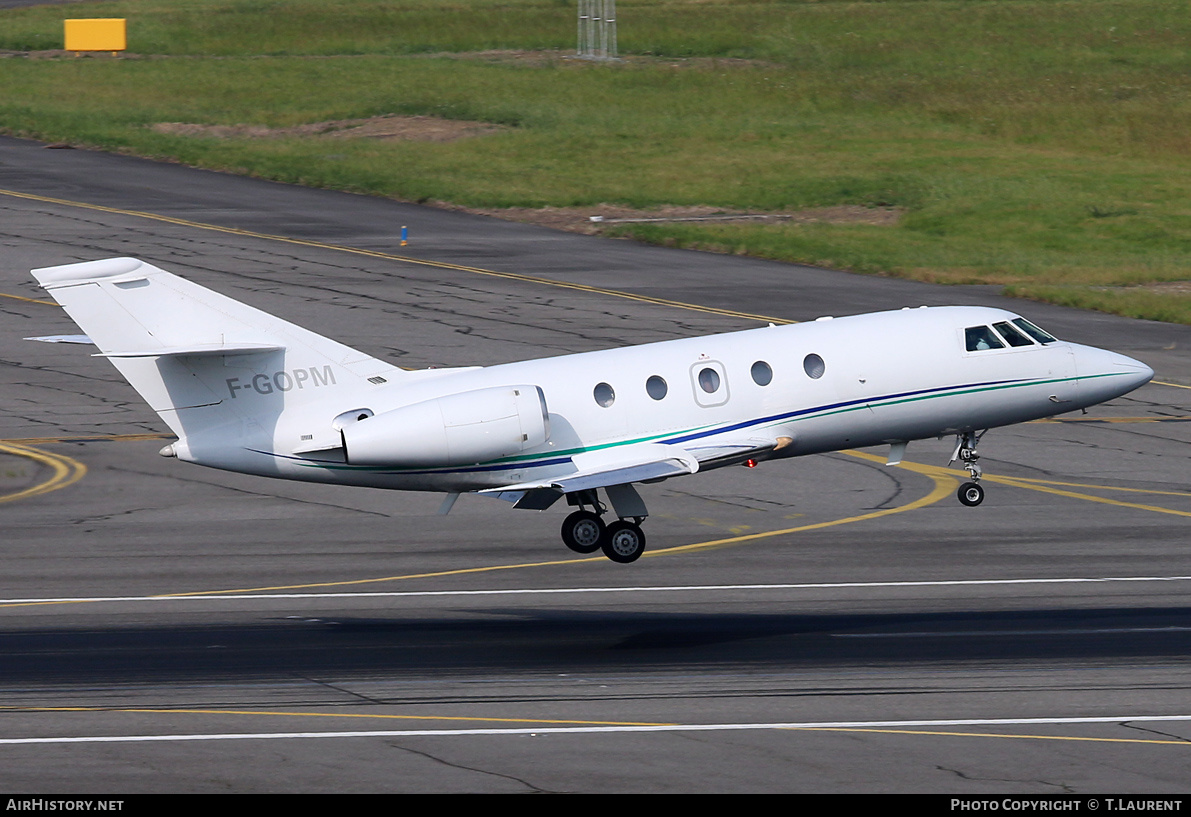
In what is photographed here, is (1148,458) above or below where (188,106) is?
below

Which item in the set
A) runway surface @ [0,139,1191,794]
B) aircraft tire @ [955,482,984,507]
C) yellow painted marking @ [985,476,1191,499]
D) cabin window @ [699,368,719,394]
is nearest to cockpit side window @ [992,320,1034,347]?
aircraft tire @ [955,482,984,507]

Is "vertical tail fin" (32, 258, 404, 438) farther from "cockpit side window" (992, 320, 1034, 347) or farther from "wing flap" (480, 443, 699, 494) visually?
"cockpit side window" (992, 320, 1034, 347)

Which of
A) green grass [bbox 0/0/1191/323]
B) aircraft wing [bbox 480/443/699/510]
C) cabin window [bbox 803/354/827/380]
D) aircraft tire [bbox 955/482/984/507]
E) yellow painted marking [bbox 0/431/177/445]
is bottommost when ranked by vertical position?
yellow painted marking [bbox 0/431/177/445]

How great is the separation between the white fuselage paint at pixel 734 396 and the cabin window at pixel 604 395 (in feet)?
0.14

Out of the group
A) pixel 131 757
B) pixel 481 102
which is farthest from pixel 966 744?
pixel 481 102

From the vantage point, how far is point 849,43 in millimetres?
102938

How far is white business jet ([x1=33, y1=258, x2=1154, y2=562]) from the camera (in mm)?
25609

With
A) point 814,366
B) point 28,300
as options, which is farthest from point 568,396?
point 28,300

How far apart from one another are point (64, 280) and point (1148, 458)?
79.3ft

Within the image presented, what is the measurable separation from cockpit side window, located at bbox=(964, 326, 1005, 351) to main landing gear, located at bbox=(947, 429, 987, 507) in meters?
1.53

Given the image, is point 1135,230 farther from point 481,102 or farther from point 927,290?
point 481,102

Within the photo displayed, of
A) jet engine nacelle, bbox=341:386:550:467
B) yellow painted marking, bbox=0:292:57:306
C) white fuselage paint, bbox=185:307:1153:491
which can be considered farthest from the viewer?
yellow painted marking, bbox=0:292:57:306

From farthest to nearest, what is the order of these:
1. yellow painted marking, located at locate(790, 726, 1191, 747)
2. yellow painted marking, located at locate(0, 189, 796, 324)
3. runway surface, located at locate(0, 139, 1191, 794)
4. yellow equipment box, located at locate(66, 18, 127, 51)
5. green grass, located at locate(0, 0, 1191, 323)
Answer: yellow equipment box, located at locate(66, 18, 127, 51) < green grass, located at locate(0, 0, 1191, 323) < yellow painted marking, located at locate(0, 189, 796, 324) < yellow painted marking, located at locate(790, 726, 1191, 747) < runway surface, located at locate(0, 139, 1191, 794)

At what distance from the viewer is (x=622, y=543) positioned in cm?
2719
